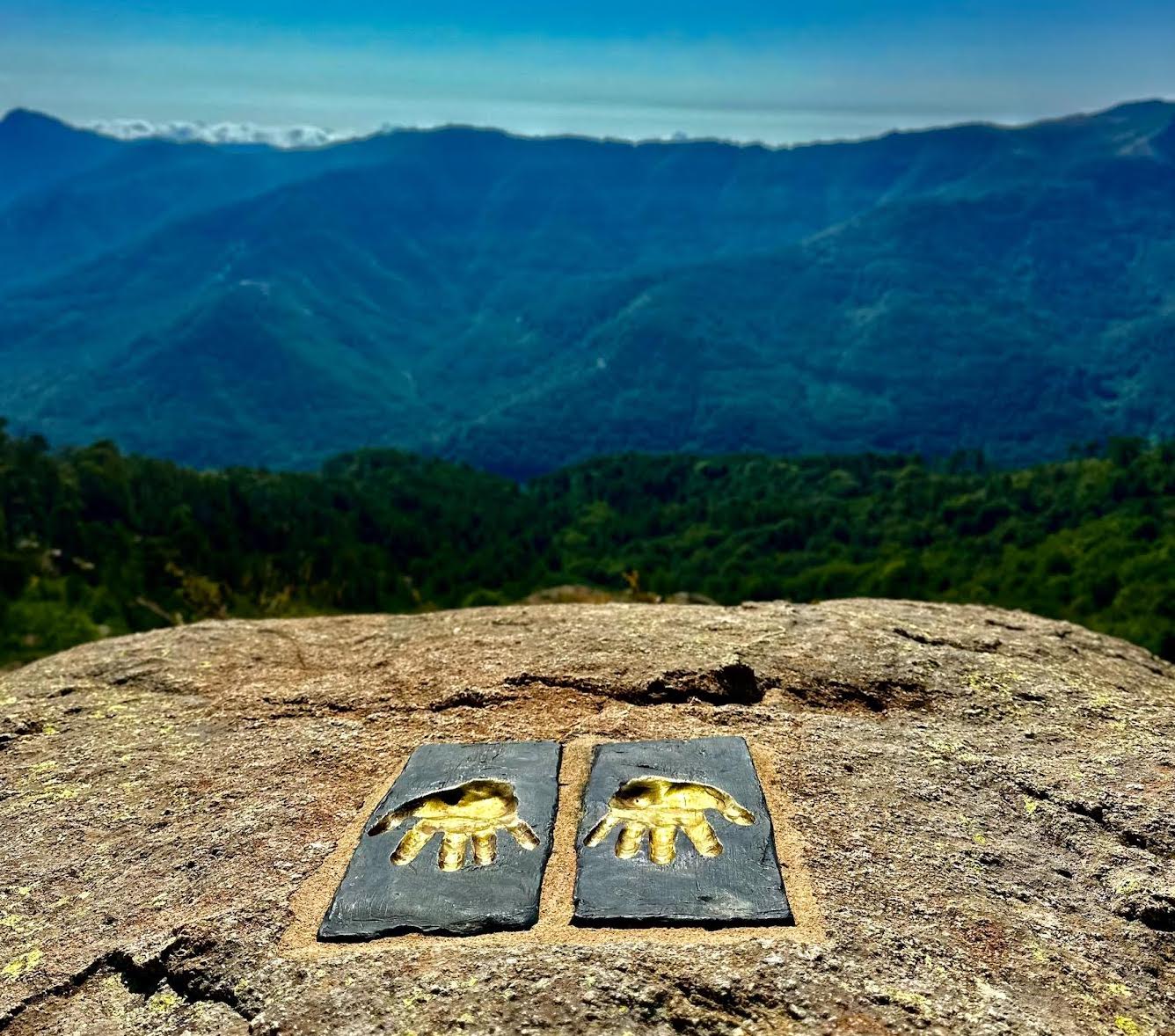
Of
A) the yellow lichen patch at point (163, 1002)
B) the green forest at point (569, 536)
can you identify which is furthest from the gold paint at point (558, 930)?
the green forest at point (569, 536)

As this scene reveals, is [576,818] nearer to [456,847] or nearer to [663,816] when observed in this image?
[663,816]

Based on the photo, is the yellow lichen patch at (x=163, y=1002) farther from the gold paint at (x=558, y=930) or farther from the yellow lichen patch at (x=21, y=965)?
the yellow lichen patch at (x=21, y=965)

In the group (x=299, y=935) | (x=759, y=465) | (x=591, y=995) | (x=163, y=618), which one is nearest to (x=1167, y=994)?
(x=591, y=995)

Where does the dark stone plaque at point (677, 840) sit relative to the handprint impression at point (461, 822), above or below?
above

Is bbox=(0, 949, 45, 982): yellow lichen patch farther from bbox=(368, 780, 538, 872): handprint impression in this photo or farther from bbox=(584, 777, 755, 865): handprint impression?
bbox=(584, 777, 755, 865): handprint impression

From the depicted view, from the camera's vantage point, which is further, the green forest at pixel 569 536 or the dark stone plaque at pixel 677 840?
the green forest at pixel 569 536

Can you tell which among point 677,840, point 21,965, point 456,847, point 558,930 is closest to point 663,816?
point 677,840
